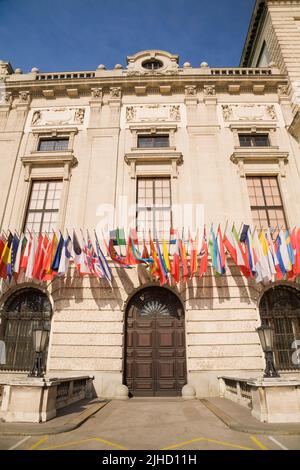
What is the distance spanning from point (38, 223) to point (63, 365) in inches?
253

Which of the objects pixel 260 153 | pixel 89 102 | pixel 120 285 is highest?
pixel 89 102

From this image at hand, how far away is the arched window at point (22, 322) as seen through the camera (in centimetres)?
1072

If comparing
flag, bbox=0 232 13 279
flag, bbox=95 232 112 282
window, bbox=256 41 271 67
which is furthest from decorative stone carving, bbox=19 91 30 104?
window, bbox=256 41 271 67

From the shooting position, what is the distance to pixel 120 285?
36.9ft

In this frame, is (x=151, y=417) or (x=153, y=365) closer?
(x=151, y=417)

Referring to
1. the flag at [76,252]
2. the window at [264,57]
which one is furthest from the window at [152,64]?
the flag at [76,252]

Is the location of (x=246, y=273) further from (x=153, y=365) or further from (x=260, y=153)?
(x=260, y=153)

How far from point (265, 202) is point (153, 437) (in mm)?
11085

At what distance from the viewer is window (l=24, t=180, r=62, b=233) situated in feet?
42.5

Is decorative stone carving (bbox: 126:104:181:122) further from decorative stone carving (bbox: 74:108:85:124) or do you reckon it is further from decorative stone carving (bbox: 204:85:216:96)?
decorative stone carving (bbox: 74:108:85:124)

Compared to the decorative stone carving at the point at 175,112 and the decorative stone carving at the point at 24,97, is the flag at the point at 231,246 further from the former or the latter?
the decorative stone carving at the point at 24,97

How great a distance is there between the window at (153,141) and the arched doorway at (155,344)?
7.84 metres

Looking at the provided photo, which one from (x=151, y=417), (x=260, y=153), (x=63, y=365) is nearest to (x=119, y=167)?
(x=260, y=153)

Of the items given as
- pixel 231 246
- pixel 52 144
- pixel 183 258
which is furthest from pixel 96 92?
pixel 231 246
